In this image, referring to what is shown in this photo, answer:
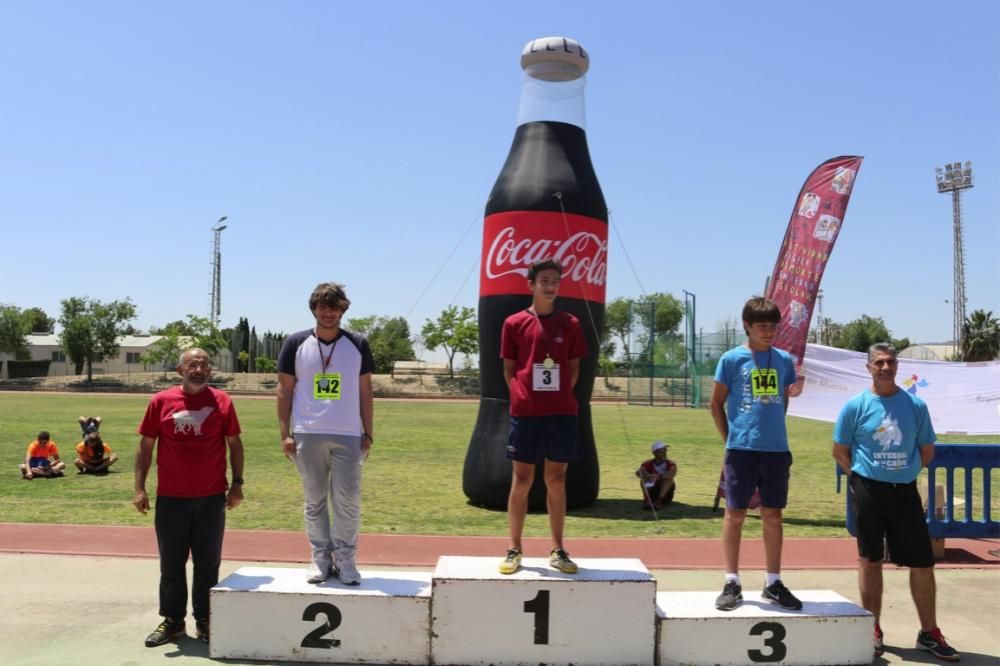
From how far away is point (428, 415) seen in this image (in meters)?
31.8

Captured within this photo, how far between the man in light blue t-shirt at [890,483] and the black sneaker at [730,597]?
91 cm

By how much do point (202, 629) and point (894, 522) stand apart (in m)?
4.37

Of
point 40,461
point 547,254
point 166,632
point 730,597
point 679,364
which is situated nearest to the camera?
point 730,597

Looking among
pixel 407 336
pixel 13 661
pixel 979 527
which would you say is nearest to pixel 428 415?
pixel 979 527

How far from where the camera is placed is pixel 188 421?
497cm

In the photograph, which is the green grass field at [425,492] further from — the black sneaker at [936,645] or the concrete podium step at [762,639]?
the concrete podium step at [762,639]

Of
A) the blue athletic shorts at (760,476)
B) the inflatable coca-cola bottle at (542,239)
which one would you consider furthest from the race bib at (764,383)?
the inflatable coca-cola bottle at (542,239)

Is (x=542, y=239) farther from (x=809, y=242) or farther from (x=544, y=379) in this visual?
(x=544, y=379)

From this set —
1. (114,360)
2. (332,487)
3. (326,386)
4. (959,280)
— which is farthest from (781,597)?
(114,360)

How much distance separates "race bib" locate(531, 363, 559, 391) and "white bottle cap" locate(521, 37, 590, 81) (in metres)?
6.25

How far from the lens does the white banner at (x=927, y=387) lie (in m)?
11.4

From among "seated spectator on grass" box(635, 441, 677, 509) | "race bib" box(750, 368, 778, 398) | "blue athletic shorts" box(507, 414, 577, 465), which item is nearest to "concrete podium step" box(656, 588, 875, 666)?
"blue athletic shorts" box(507, 414, 577, 465)

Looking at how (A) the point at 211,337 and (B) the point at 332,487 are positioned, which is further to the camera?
(A) the point at 211,337

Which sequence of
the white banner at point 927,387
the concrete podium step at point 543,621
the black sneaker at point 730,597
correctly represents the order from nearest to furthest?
the concrete podium step at point 543,621 < the black sneaker at point 730,597 < the white banner at point 927,387
